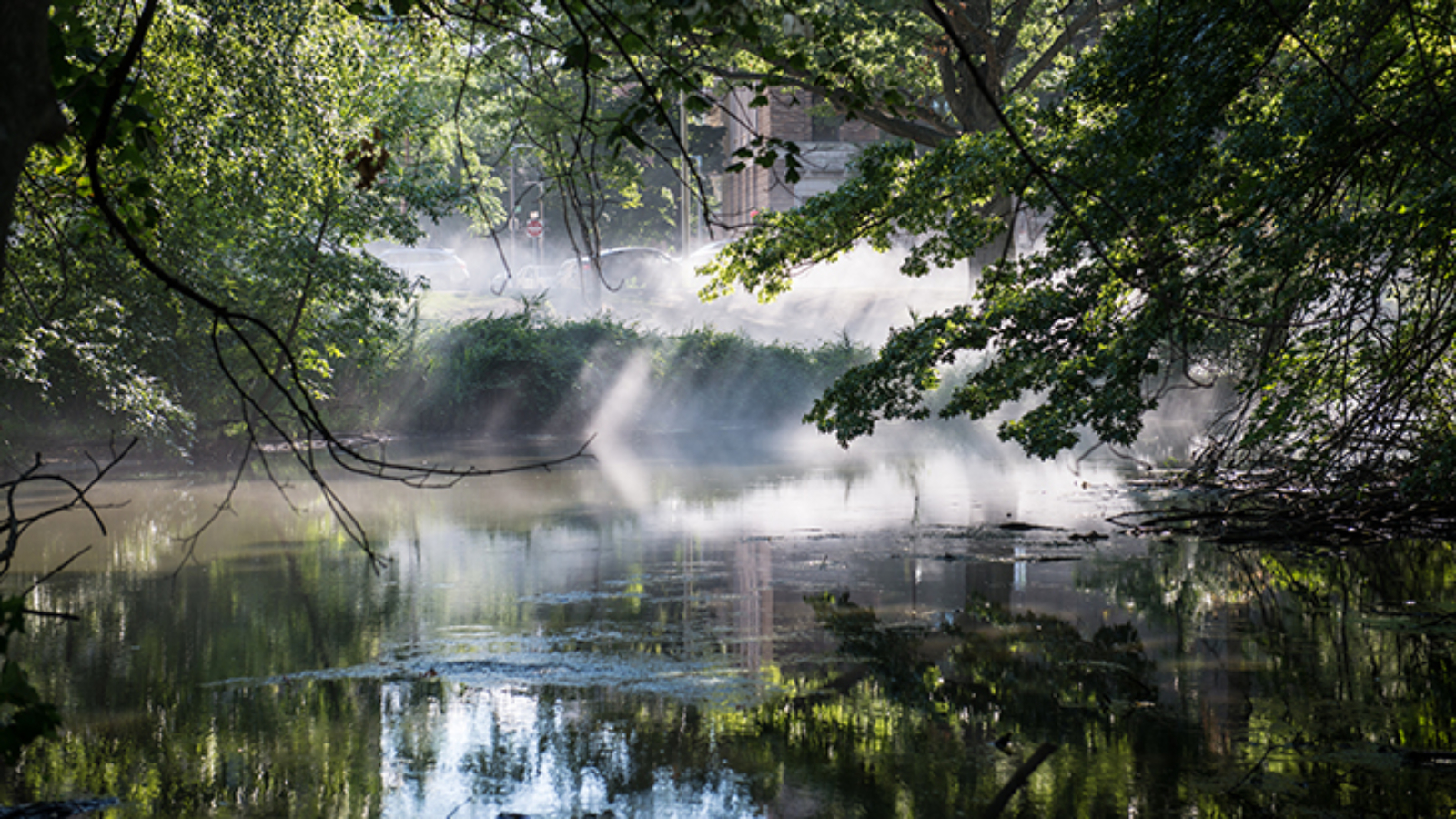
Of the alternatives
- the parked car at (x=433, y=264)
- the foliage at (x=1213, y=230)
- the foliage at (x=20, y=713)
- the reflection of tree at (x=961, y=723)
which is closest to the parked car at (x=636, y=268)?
the parked car at (x=433, y=264)

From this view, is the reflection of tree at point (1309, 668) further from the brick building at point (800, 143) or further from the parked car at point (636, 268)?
the brick building at point (800, 143)

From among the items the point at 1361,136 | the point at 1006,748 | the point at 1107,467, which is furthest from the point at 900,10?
the point at 1006,748

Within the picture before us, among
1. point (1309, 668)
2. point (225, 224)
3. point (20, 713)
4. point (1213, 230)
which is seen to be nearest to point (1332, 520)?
point (1213, 230)

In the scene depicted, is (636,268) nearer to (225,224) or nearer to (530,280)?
(530,280)

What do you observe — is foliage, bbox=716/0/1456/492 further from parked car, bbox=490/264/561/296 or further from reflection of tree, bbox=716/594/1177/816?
parked car, bbox=490/264/561/296

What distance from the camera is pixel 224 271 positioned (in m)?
18.2

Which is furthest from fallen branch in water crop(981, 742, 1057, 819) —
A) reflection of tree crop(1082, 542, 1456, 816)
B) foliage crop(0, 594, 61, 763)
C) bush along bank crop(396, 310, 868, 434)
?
bush along bank crop(396, 310, 868, 434)

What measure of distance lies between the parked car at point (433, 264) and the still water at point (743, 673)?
31904mm

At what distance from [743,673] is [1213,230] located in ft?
17.1

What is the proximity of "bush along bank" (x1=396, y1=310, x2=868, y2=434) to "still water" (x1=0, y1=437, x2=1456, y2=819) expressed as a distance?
14.2 meters

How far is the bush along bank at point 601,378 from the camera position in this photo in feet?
86.4

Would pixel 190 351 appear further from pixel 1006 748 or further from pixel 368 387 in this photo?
pixel 1006 748

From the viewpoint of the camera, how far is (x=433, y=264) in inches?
1726

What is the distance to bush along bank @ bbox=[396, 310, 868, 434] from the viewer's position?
2633 centimetres
